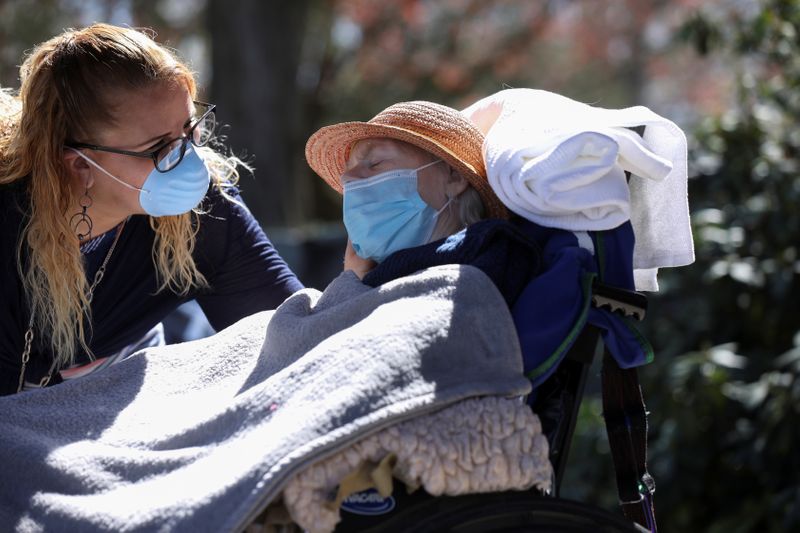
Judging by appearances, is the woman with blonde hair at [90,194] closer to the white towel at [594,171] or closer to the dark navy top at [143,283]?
the dark navy top at [143,283]

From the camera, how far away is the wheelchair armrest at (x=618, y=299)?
1.77 metres

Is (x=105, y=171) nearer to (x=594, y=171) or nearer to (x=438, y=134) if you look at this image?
(x=438, y=134)

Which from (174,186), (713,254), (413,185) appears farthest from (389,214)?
(713,254)

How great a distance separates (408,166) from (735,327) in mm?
1856

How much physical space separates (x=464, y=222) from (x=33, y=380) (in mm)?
1032

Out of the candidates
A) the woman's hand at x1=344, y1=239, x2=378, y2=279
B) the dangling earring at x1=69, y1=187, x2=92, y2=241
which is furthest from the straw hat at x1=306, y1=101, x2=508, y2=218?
the dangling earring at x1=69, y1=187, x2=92, y2=241

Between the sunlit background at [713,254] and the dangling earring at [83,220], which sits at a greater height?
the dangling earring at [83,220]

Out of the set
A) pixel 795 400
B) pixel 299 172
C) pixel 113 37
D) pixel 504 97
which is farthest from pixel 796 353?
pixel 299 172

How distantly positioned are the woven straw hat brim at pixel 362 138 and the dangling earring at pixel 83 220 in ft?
1.65

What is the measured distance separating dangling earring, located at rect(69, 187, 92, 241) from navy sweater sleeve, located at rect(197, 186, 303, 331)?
277mm

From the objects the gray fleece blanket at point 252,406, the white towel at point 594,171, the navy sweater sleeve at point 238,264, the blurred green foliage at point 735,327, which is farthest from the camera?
the blurred green foliage at point 735,327

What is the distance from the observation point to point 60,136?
2.20 metres

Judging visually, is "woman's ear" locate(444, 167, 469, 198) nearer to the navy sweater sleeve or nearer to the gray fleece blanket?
the gray fleece blanket

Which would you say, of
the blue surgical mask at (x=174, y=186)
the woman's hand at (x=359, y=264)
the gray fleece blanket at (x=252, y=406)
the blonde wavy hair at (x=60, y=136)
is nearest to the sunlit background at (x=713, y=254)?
the blonde wavy hair at (x=60, y=136)
